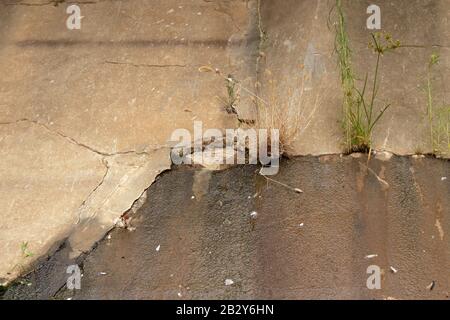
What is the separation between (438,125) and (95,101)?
220 centimetres

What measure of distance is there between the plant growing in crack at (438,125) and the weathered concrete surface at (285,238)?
0.33 feet

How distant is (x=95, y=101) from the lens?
376 centimetres

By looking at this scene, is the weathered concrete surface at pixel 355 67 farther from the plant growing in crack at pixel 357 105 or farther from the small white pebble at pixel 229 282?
the small white pebble at pixel 229 282

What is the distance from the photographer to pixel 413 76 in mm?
3400

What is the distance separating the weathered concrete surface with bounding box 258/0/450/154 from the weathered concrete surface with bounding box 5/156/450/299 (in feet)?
0.62

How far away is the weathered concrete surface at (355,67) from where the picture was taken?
3.22m

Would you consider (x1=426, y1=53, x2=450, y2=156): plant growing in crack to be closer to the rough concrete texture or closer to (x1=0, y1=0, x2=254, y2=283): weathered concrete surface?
the rough concrete texture

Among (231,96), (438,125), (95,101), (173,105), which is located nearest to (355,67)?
(438,125)

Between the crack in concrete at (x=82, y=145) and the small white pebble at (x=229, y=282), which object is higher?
the crack in concrete at (x=82, y=145)

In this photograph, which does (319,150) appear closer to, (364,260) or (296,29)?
(364,260)

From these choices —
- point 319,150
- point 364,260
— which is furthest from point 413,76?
point 364,260

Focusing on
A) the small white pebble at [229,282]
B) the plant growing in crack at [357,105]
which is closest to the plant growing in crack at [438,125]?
the plant growing in crack at [357,105]

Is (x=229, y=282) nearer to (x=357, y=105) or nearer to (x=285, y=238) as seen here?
(x=285, y=238)

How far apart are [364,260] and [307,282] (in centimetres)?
31
